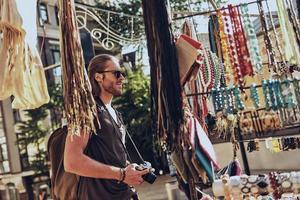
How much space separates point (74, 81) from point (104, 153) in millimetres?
387

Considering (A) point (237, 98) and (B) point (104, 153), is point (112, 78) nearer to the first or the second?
(B) point (104, 153)

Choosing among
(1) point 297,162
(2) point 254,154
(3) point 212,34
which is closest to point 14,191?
(2) point 254,154

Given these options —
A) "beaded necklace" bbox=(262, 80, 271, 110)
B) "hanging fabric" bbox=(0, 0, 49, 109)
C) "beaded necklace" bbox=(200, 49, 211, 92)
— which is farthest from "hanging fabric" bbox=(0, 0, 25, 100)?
"beaded necklace" bbox=(262, 80, 271, 110)

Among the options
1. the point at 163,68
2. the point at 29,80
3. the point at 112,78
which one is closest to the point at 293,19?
the point at 163,68

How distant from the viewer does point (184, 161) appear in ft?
6.07

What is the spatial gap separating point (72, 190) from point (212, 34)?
1.41 meters

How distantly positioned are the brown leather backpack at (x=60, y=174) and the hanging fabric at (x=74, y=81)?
23 centimetres

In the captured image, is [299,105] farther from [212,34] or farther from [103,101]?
[103,101]

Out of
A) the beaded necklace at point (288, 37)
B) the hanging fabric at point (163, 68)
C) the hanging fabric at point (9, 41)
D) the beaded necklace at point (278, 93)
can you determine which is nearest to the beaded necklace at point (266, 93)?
the beaded necklace at point (278, 93)

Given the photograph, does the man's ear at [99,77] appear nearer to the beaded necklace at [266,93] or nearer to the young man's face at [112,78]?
the young man's face at [112,78]

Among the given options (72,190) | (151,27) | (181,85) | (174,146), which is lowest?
(72,190)

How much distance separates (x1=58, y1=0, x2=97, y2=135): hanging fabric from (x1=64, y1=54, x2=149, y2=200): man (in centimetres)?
7

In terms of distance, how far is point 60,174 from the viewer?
2037 millimetres

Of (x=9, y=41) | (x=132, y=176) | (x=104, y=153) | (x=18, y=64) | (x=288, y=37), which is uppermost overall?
(x=9, y=41)
